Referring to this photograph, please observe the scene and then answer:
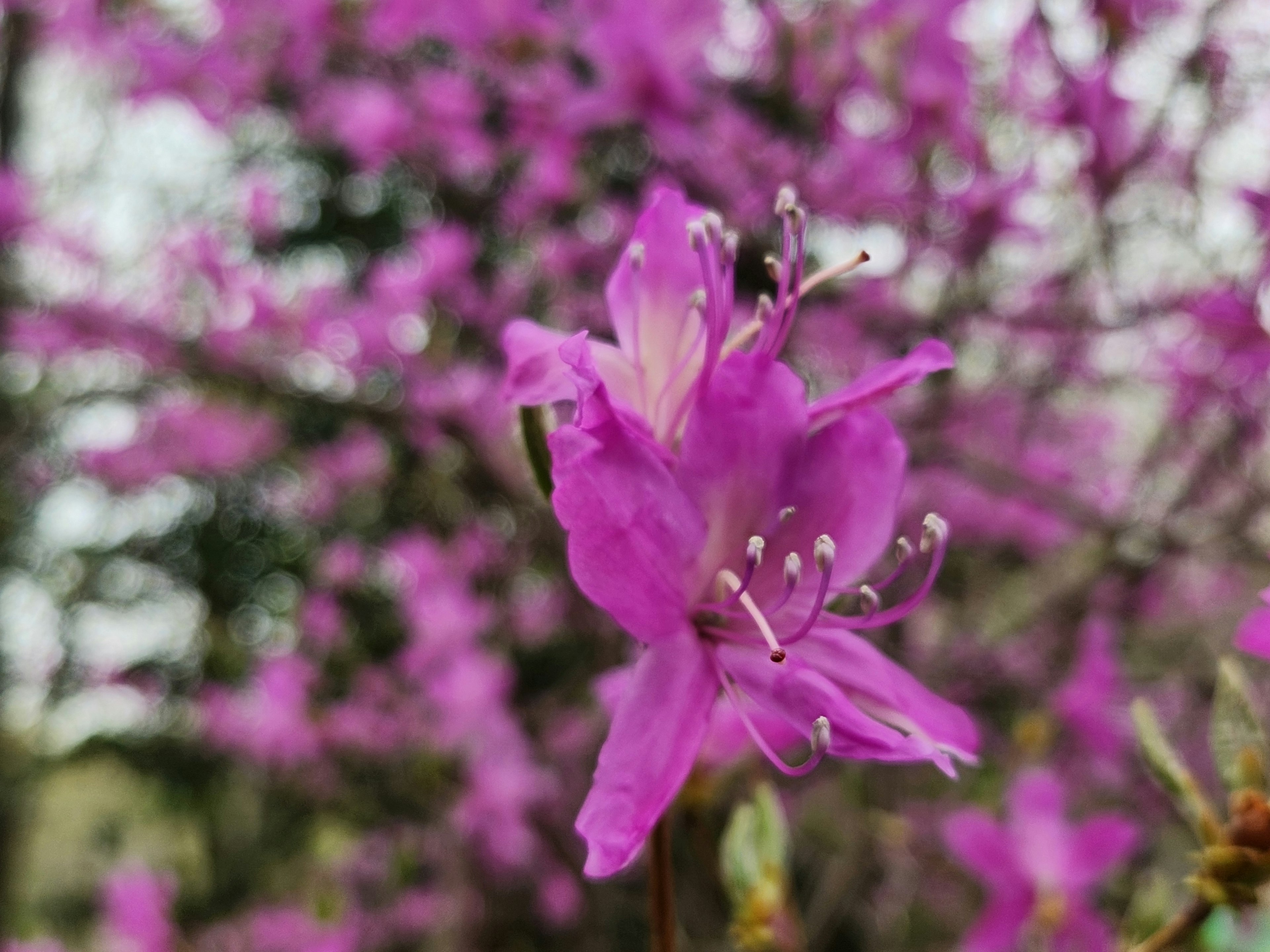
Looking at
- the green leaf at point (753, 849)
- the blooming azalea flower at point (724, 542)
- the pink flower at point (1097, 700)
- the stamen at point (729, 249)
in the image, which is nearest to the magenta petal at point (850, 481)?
the blooming azalea flower at point (724, 542)

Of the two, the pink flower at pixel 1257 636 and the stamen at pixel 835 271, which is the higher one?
the stamen at pixel 835 271

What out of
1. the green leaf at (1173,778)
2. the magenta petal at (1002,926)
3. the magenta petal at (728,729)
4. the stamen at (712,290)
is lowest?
the magenta petal at (1002,926)

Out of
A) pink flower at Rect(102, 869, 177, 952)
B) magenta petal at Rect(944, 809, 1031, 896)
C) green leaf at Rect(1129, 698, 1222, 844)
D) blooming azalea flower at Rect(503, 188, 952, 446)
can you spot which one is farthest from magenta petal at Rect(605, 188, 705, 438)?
pink flower at Rect(102, 869, 177, 952)

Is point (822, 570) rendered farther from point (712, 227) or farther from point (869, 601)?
point (712, 227)

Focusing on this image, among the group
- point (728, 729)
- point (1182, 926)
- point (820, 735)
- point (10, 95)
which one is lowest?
point (10, 95)

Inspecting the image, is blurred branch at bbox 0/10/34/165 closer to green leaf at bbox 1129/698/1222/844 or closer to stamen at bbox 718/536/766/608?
stamen at bbox 718/536/766/608

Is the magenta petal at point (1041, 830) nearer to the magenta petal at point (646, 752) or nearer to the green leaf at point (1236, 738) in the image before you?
the green leaf at point (1236, 738)

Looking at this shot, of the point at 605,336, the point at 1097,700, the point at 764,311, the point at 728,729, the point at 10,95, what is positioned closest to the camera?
the point at 764,311

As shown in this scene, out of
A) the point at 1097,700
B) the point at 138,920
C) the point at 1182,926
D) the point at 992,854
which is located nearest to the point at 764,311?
the point at 1182,926
